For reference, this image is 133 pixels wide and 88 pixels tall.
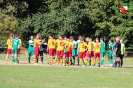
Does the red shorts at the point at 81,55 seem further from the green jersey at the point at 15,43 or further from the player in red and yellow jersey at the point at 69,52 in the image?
the green jersey at the point at 15,43

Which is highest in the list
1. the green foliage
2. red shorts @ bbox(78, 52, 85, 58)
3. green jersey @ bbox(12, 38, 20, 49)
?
the green foliage

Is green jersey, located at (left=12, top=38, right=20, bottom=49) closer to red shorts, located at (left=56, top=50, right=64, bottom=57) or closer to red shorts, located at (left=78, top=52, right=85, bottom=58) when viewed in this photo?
red shorts, located at (left=56, top=50, right=64, bottom=57)

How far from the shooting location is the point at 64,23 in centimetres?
6738

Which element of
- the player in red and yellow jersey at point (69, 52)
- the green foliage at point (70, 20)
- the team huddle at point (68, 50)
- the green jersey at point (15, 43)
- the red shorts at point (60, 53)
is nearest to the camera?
the green jersey at point (15, 43)

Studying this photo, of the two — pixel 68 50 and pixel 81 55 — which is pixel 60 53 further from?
pixel 81 55

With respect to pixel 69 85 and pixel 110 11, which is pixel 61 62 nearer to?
pixel 69 85

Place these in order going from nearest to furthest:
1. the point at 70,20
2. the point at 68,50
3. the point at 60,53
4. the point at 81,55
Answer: the point at 81,55, the point at 60,53, the point at 68,50, the point at 70,20

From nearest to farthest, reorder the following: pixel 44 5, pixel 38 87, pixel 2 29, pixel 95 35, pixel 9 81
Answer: pixel 38 87
pixel 9 81
pixel 2 29
pixel 95 35
pixel 44 5

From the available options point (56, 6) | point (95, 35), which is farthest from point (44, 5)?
point (95, 35)

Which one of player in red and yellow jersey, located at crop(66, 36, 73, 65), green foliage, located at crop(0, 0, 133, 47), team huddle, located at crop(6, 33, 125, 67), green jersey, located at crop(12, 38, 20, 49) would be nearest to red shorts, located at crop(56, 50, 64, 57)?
team huddle, located at crop(6, 33, 125, 67)

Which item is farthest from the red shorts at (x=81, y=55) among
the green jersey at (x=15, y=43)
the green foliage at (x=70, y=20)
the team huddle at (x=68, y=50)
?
the green foliage at (x=70, y=20)

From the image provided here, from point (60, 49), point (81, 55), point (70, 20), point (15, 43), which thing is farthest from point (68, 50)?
point (70, 20)

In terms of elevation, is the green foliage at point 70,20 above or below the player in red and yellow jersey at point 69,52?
above

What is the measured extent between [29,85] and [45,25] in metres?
50.3
